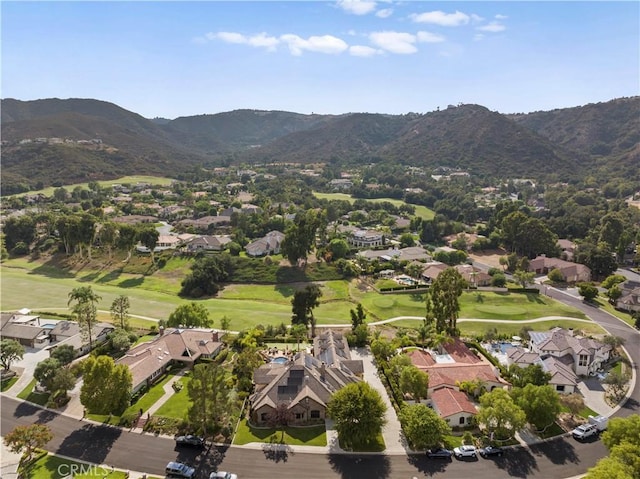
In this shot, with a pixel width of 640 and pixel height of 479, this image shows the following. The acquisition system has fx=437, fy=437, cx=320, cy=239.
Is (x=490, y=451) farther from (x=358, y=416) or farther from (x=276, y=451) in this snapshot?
(x=276, y=451)

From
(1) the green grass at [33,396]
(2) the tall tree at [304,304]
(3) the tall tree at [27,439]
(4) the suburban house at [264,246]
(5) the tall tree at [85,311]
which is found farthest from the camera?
(4) the suburban house at [264,246]

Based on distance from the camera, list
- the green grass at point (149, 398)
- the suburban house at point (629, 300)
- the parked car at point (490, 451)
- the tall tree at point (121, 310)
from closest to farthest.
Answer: the parked car at point (490, 451)
the green grass at point (149, 398)
the tall tree at point (121, 310)
the suburban house at point (629, 300)

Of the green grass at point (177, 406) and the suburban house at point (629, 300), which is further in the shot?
the suburban house at point (629, 300)

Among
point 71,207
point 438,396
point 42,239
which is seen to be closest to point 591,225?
point 438,396

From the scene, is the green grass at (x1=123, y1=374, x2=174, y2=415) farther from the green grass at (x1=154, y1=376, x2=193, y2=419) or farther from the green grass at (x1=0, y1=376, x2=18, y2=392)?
the green grass at (x1=0, y1=376, x2=18, y2=392)

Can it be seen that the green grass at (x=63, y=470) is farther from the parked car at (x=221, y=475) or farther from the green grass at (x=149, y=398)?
the green grass at (x=149, y=398)

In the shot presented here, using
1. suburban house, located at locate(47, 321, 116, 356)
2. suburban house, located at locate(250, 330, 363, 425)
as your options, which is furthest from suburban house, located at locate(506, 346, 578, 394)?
suburban house, located at locate(47, 321, 116, 356)

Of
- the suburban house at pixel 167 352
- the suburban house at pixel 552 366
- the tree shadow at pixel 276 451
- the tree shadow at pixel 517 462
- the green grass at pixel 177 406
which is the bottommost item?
the green grass at pixel 177 406

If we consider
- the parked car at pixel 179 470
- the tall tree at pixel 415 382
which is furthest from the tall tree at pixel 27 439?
the tall tree at pixel 415 382
